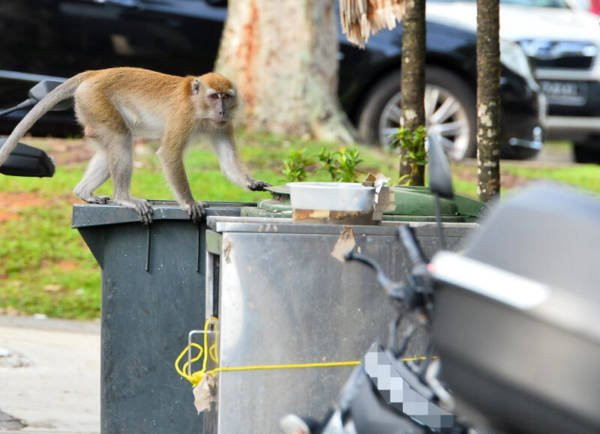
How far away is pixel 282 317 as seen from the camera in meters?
4.04

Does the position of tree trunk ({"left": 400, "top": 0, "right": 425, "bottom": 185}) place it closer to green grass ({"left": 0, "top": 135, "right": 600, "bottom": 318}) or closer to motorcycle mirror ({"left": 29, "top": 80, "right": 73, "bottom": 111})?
green grass ({"left": 0, "top": 135, "right": 600, "bottom": 318})

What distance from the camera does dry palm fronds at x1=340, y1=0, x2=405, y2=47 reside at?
6.43 metres

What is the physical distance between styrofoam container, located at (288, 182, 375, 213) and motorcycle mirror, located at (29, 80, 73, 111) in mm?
2363

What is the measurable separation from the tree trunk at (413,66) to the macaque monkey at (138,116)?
36.3 inches

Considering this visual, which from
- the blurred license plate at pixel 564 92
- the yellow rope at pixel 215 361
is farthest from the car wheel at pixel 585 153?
the yellow rope at pixel 215 361

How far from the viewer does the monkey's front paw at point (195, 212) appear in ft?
15.9

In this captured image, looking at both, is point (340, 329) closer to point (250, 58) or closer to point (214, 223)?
point (214, 223)

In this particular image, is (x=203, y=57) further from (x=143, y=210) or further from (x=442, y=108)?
(x=143, y=210)

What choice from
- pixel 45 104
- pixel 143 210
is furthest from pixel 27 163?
pixel 143 210

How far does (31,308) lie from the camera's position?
8.48 m

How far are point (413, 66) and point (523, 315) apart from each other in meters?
4.54

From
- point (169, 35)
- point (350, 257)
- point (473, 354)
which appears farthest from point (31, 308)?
point (473, 354)

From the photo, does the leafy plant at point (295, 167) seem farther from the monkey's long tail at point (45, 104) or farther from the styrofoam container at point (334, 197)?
the styrofoam container at point (334, 197)

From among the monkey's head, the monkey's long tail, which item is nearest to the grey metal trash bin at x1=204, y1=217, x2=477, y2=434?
the monkey's long tail
